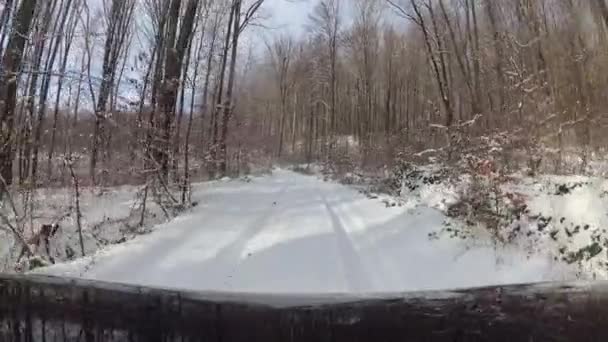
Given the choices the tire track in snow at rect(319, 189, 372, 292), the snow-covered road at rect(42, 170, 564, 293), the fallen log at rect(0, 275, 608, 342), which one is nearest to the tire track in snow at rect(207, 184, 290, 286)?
the snow-covered road at rect(42, 170, 564, 293)

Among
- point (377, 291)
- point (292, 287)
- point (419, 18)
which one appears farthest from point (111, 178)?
point (419, 18)

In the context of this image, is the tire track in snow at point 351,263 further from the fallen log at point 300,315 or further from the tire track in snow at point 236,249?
the tire track in snow at point 236,249

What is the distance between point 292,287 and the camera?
790 centimetres

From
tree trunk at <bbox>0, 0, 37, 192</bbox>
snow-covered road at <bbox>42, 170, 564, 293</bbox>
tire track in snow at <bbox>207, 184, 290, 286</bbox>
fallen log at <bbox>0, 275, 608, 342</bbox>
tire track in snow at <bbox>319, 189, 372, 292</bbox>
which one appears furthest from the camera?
tree trunk at <bbox>0, 0, 37, 192</bbox>

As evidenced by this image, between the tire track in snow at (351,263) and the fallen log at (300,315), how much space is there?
414 mm

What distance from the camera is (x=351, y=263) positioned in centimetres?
880

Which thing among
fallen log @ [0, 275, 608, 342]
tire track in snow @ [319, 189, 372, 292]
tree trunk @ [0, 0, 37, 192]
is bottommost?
fallen log @ [0, 275, 608, 342]

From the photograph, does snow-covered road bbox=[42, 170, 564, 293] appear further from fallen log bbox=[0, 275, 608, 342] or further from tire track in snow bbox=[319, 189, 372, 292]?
fallen log bbox=[0, 275, 608, 342]

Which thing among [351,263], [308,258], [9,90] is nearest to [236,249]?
[308,258]

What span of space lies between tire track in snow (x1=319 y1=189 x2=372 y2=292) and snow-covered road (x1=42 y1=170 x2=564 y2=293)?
0.01 metres

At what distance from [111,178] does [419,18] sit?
58.4 feet

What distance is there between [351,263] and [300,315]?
2.31 meters

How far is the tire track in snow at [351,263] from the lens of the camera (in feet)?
25.4

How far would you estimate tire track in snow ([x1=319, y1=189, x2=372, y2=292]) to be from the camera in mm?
7742
